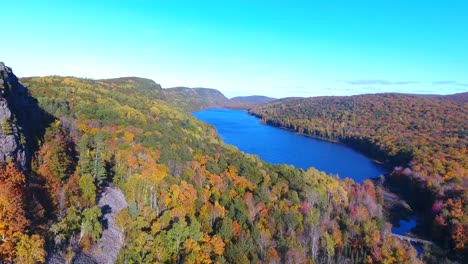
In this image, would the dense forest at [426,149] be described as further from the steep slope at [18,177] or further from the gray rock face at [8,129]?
the gray rock face at [8,129]

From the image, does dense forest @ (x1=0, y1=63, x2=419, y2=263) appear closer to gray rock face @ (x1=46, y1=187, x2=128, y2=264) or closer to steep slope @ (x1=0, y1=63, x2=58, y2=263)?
steep slope @ (x1=0, y1=63, x2=58, y2=263)

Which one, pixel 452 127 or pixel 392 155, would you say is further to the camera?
pixel 452 127

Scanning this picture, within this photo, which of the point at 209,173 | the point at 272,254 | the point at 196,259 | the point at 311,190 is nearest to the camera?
the point at 196,259

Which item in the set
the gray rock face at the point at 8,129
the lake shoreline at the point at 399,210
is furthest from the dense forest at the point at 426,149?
the gray rock face at the point at 8,129

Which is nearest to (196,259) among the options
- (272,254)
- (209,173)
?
(272,254)

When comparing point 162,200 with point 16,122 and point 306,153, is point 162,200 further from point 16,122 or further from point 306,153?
point 306,153

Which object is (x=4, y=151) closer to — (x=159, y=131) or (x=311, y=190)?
(x=159, y=131)

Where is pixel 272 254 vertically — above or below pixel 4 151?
below

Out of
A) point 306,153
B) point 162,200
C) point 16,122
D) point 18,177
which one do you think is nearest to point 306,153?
point 306,153
